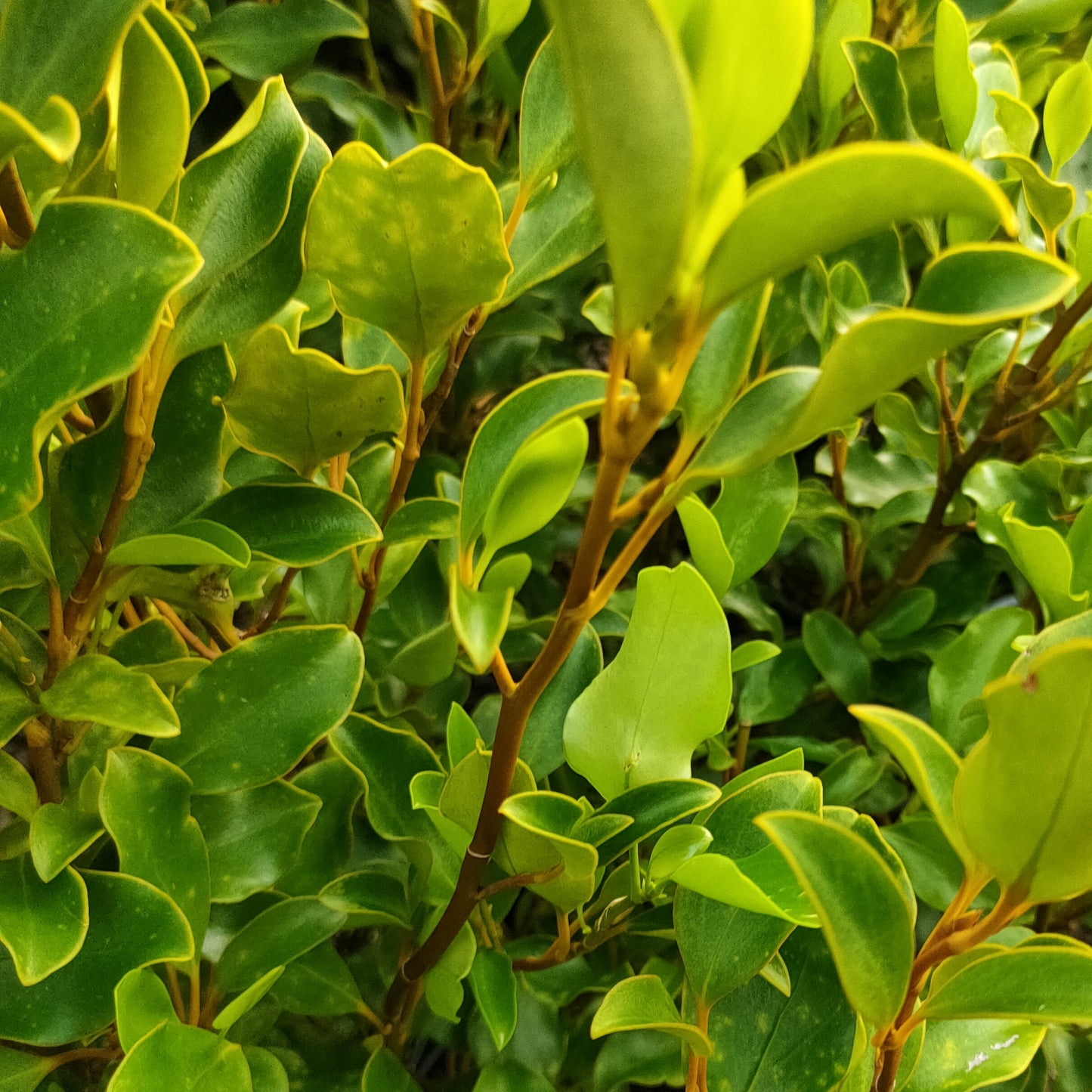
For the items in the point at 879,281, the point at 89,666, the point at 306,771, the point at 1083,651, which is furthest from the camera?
the point at 879,281

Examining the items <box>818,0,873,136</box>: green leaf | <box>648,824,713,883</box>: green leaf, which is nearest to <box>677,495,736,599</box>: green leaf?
<box>648,824,713,883</box>: green leaf

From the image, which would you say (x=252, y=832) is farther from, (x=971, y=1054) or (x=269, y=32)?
(x=269, y=32)

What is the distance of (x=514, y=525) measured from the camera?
31 centimetres

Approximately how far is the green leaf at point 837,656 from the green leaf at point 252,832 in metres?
0.39

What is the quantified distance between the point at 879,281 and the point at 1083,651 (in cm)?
50

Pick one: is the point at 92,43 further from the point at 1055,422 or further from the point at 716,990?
the point at 1055,422

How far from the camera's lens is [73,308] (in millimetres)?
306

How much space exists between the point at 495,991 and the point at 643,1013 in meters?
A: 0.07

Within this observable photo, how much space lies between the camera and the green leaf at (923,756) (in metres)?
0.29

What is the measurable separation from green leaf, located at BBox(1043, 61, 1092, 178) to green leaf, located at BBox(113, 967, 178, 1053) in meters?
0.62

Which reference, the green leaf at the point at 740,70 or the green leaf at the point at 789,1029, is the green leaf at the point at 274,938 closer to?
the green leaf at the point at 789,1029

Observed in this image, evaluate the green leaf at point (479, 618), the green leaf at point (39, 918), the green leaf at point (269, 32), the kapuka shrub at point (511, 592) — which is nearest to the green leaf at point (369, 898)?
the kapuka shrub at point (511, 592)

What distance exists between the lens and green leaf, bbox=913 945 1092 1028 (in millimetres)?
306

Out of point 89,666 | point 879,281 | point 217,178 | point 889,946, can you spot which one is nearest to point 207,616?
point 89,666
